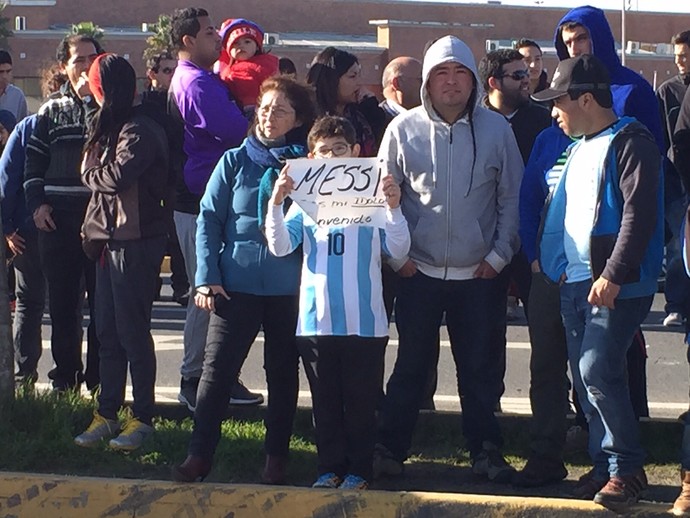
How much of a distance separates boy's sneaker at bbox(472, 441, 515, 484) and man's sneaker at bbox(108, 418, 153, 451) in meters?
1.65

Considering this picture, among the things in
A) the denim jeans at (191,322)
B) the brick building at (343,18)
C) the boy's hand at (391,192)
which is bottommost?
the denim jeans at (191,322)

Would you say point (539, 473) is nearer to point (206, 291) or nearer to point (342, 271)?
point (342, 271)

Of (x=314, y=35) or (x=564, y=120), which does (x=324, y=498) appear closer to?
(x=564, y=120)

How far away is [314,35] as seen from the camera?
66625 millimetres

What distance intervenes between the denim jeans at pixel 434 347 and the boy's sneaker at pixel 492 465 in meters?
0.05

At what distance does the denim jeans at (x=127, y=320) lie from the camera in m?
6.34

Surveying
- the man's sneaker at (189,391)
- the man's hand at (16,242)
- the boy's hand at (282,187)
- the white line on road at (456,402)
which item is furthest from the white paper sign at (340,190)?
the man's hand at (16,242)

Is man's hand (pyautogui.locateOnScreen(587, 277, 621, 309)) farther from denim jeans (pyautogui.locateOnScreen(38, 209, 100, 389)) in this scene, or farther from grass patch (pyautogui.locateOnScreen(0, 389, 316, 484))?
A: denim jeans (pyautogui.locateOnScreen(38, 209, 100, 389))

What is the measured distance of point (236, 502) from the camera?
538 centimetres

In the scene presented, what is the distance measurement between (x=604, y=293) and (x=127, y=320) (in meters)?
2.46

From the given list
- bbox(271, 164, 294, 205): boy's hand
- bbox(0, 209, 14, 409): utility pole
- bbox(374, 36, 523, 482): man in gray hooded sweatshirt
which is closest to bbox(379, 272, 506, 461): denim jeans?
bbox(374, 36, 523, 482): man in gray hooded sweatshirt

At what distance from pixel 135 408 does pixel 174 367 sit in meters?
3.10

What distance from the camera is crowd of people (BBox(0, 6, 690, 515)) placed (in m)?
5.36

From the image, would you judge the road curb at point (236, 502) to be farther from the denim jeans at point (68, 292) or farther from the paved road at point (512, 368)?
the paved road at point (512, 368)
